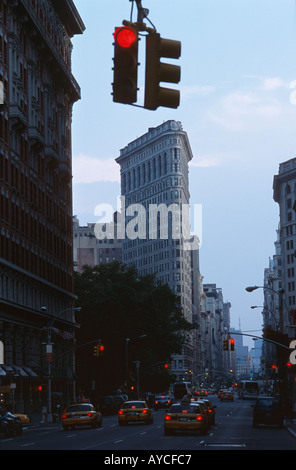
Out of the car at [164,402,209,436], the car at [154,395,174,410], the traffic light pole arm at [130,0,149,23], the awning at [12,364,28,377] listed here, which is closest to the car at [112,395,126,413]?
the car at [154,395,174,410]

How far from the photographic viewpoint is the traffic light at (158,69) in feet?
39.0

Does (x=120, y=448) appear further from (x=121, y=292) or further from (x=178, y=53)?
(x=121, y=292)

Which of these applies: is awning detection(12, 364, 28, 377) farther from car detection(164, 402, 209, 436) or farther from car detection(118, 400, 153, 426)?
car detection(164, 402, 209, 436)

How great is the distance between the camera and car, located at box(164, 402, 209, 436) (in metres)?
38.6

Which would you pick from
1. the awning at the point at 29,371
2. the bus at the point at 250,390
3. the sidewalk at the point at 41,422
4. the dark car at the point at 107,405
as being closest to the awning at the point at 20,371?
the awning at the point at 29,371

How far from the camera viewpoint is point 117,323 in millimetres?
99375

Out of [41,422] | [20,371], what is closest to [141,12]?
[41,422]

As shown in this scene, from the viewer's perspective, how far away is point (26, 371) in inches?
2633

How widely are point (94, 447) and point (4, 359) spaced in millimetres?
34315

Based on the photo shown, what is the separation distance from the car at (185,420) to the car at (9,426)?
769 cm

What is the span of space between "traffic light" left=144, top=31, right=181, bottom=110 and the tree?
283ft

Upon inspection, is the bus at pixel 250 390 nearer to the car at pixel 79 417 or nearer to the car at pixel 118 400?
the car at pixel 118 400
